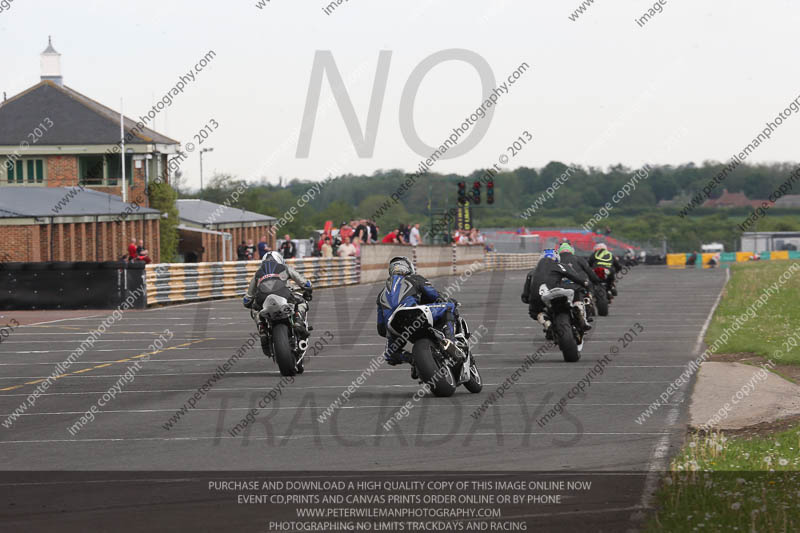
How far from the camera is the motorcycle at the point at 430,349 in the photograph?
1209 centimetres

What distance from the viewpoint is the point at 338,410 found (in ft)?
38.3

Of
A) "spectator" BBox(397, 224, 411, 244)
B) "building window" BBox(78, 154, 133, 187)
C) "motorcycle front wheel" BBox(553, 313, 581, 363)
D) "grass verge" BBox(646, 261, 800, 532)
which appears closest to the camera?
"grass verge" BBox(646, 261, 800, 532)

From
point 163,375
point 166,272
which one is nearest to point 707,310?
point 166,272

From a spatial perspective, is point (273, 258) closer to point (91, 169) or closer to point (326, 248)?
point (326, 248)

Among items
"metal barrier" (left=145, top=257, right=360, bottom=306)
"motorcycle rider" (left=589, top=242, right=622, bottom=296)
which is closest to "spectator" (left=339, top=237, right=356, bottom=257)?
"metal barrier" (left=145, top=257, right=360, bottom=306)

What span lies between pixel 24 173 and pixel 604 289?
40084mm

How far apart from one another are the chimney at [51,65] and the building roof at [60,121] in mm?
2816

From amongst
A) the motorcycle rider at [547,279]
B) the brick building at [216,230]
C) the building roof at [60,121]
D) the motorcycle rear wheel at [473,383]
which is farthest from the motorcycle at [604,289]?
the building roof at [60,121]

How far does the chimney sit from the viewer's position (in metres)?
64.8

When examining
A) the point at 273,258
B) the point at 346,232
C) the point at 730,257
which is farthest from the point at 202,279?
the point at 730,257

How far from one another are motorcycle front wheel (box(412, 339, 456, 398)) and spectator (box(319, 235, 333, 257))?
3056 centimetres

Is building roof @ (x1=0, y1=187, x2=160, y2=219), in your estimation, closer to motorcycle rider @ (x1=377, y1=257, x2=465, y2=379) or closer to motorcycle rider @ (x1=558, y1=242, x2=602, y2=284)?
motorcycle rider @ (x1=558, y1=242, x2=602, y2=284)
